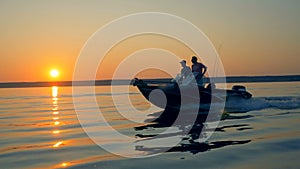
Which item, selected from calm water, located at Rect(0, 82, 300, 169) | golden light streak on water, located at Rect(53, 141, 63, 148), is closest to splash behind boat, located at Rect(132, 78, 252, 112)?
calm water, located at Rect(0, 82, 300, 169)

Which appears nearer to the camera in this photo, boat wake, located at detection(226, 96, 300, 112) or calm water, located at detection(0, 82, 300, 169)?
calm water, located at detection(0, 82, 300, 169)

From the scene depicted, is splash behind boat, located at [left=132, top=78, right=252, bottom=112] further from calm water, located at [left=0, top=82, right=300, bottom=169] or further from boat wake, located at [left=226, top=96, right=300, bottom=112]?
calm water, located at [left=0, top=82, right=300, bottom=169]

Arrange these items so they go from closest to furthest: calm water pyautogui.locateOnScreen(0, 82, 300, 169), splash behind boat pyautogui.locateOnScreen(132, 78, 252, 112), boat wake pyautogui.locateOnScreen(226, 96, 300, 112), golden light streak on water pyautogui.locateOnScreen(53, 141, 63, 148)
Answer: calm water pyautogui.locateOnScreen(0, 82, 300, 169), golden light streak on water pyautogui.locateOnScreen(53, 141, 63, 148), splash behind boat pyautogui.locateOnScreen(132, 78, 252, 112), boat wake pyautogui.locateOnScreen(226, 96, 300, 112)

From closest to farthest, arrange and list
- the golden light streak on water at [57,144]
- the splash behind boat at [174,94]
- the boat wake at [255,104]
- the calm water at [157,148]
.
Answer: the calm water at [157,148]
the golden light streak on water at [57,144]
the splash behind boat at [174,94]
the boat wake at [255,104]

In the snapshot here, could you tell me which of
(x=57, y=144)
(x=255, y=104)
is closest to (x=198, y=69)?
(x=255, y=104)

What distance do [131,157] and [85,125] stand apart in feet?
29.5

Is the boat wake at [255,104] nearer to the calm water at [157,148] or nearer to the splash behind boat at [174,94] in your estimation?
the splash behind boat at [174,94]

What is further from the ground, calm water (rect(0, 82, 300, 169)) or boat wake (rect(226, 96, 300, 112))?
boat wake (rect(226, 96, 300, 112))

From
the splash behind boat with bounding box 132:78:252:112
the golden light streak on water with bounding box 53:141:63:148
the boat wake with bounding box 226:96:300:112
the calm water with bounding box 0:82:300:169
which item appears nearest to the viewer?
the calm water with bounding box 0:82:300:169

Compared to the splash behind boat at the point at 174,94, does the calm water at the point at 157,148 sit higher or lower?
lower

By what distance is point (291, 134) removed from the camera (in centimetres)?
1477

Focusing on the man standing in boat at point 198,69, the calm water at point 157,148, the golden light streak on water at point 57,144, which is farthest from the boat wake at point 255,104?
the golden light streak on water at point 57,144

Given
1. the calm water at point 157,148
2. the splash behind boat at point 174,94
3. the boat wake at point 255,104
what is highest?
the splash behind boat at point 174,94

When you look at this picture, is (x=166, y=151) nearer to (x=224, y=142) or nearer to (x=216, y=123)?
(x=224, y=142)
